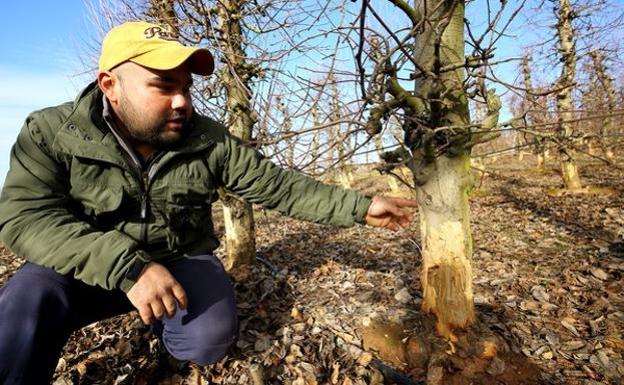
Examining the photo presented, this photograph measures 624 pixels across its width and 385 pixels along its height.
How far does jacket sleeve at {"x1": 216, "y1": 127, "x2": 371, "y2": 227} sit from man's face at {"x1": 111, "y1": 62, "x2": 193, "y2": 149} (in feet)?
1.11

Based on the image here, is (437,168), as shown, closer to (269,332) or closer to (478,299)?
(478,299)

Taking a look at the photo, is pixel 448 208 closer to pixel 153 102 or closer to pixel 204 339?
pixel 204 339

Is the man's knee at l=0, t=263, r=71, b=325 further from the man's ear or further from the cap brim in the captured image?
the cap brim

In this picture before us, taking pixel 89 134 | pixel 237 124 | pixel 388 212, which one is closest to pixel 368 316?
pixel 388 212

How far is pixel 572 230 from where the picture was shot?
518cm

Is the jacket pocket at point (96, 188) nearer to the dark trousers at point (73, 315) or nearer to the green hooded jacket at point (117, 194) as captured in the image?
the green hooded jacket at point (117, 194)

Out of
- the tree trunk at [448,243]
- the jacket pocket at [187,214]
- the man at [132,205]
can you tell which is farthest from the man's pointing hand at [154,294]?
the tree trunk at [448,243]

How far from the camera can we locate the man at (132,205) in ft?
5.20

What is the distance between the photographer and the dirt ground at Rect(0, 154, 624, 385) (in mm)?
2145

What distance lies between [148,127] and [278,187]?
84 cm

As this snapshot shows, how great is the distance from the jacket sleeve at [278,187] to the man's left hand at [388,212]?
0.24 feet

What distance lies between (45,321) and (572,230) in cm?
628

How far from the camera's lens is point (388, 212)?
211 centimetres

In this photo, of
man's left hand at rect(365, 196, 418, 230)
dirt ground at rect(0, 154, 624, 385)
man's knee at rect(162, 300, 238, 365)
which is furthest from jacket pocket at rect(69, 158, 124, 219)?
man's left hand at rect(365, 196, 418, 230)
